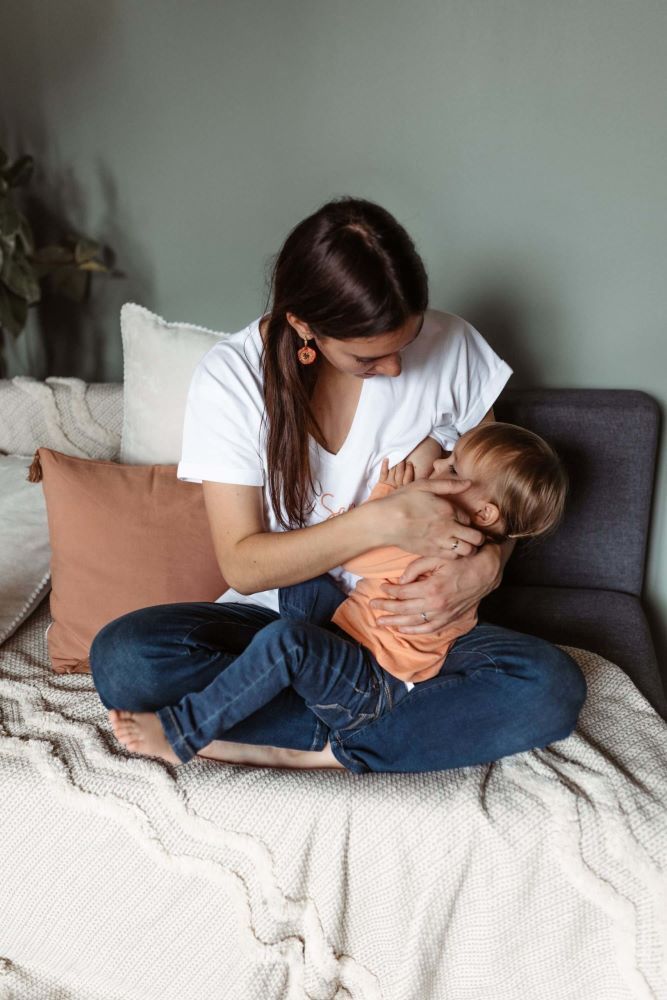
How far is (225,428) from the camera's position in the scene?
1380 mm

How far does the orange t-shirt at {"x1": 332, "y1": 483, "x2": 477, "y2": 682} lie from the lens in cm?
135

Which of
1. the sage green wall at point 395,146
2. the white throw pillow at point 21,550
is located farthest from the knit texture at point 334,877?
the sage green wall at point 395,146

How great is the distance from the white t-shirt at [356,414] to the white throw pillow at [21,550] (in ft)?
1.44

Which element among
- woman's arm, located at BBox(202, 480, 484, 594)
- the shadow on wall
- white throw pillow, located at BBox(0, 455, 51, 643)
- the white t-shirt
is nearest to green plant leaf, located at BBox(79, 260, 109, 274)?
the shadow on wall

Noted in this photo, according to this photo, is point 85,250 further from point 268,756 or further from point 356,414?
point 268,756

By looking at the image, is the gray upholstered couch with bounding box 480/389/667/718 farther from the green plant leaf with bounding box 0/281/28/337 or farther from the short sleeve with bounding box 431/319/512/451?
the green plant leaf with bounding box 0/281/28/337

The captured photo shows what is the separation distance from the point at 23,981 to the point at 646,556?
4.74 feet

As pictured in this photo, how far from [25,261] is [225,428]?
935mm

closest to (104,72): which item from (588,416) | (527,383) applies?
(527,383)

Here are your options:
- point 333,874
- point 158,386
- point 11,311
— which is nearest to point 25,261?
point 11,311

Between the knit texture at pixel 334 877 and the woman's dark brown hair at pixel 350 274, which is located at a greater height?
the woman's dark brown hair at pixel 350 274

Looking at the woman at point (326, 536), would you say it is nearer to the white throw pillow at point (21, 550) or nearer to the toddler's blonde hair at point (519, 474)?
the toddler's blonde hair at point (519, 474)

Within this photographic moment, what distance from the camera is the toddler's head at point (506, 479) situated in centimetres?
136

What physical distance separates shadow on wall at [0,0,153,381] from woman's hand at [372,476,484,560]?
1.21m
